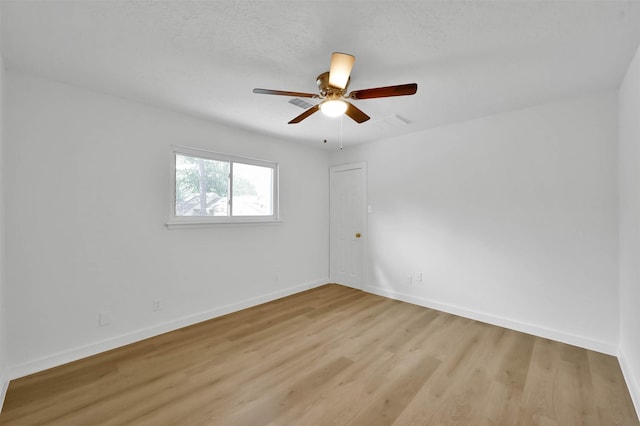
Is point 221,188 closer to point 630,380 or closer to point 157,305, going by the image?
point 157,305

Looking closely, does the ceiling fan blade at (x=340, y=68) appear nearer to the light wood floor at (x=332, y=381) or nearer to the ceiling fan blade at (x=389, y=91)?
the ceiling fan blade at (x=389, y=91)

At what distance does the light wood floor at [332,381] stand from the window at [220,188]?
1.37 metres

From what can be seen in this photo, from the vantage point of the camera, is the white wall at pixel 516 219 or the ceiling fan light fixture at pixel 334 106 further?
the white wall at pixel 516 219

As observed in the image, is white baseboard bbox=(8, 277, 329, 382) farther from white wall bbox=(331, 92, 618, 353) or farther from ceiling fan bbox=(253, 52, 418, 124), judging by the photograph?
ceiling fan bbox=(253, 52, 418, 124)

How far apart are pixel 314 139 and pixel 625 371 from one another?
4080mm

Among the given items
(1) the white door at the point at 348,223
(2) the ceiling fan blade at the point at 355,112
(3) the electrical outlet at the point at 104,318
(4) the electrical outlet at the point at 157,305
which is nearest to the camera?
(2) the ceiling fan blade at the point at 355,112

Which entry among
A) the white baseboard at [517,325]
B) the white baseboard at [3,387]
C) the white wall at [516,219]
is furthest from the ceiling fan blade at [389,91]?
the white baseboard at [3,387]

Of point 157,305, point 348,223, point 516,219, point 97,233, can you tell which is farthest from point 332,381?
point 348,223

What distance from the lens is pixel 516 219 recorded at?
3016mm

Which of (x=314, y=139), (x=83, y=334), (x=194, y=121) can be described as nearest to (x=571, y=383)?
(x=314, y=139)

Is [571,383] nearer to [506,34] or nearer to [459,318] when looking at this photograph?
[459,318]

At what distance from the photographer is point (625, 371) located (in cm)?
217

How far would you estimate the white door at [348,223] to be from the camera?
14.9 ft

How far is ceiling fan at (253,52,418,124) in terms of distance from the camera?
1686 millimetres
